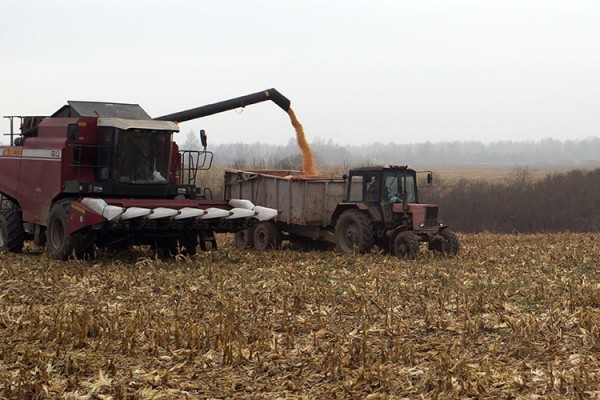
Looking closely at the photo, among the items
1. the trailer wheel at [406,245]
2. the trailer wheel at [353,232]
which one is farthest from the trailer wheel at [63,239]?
the trailer wheel at [406,245]

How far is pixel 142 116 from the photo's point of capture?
1603 cm

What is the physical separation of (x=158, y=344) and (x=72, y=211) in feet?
21.9

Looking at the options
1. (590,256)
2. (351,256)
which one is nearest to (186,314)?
(351,256)

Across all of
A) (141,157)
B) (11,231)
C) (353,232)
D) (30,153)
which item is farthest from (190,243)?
(11,231)

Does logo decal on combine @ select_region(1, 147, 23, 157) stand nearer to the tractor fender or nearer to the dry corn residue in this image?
the tractor fender

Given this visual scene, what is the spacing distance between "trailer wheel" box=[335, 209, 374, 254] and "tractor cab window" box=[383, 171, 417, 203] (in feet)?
2.07

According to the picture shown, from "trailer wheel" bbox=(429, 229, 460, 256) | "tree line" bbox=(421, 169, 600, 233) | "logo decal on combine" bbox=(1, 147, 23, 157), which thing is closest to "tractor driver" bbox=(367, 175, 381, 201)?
"trailer wheel" bbox=(429, 229, 460, 256)

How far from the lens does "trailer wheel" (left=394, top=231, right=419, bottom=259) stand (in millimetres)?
15172

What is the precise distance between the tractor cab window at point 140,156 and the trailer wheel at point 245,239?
369cm

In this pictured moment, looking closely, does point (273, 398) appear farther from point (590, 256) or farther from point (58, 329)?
point (590, 256)

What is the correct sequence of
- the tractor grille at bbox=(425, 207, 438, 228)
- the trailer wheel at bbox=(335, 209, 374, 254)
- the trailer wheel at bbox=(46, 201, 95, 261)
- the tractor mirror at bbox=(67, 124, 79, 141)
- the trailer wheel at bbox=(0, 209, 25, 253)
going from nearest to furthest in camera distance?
1. the trailer wheel at bbox=(46, 201, 95, 261)
2. the tractor mirror at bbox=(67, 124, 79, 141)
3. the tractor grille at bbox=(425, 207, 438, 228)
4. the trailer wheel at bbox=(335, 209, 374, 254)
5. the trailer wheel at bbox=(0, 209, 25, 253)

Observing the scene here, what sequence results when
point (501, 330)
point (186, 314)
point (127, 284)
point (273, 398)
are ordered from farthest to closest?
1. point (127, 284)
2. point (186, 314)
3. point (501, 330)
4. point (273, 398)

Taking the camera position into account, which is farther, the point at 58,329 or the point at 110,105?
the point at 110,105

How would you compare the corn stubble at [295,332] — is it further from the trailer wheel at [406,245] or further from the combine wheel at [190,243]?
the combine wheel at [190,243]
